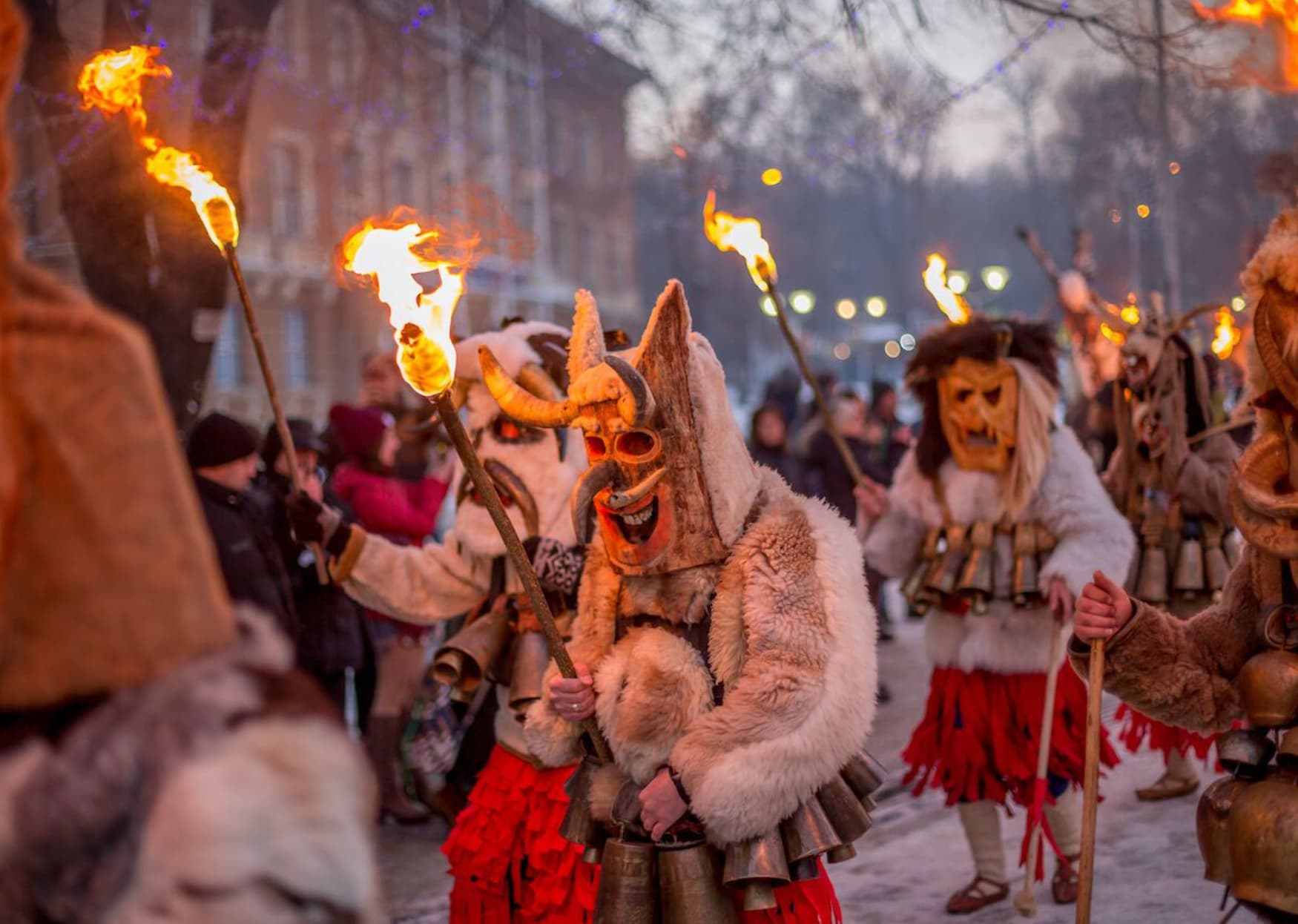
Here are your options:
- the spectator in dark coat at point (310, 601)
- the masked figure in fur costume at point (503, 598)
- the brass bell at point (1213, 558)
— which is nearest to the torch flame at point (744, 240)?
the masked figure in fur costume at point (503, 598)

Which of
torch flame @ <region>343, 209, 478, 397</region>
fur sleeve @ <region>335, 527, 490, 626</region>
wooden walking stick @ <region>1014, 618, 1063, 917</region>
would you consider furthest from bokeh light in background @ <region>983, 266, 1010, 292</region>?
torch flame @ <region>343, 209, 478, 397</region>

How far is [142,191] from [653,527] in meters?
5.19

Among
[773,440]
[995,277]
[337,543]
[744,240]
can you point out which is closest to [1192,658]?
[744,240]

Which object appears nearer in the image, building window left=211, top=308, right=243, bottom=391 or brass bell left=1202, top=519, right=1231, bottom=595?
brass bell left=1202, top=519, right=1231, bottom=595

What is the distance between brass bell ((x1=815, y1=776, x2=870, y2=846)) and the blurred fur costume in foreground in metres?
1.85

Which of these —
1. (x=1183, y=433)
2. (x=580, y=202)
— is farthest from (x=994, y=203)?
(x=1183, y=433)

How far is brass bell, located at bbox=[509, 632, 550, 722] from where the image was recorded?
4448mm

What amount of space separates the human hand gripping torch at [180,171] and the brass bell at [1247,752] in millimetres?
2711

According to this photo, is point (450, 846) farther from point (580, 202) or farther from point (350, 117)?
point (580, 202)

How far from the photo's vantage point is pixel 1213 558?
6750 millimetres

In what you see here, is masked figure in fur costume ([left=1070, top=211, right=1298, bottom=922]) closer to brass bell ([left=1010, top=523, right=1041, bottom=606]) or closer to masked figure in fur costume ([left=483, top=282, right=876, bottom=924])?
masked figure in fur costume ([left=483, top=282, right=876, bottom=924])

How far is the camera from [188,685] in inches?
68.9

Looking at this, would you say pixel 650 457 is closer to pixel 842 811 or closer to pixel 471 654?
pixel 842 811

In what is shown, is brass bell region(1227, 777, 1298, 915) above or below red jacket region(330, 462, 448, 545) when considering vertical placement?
below
